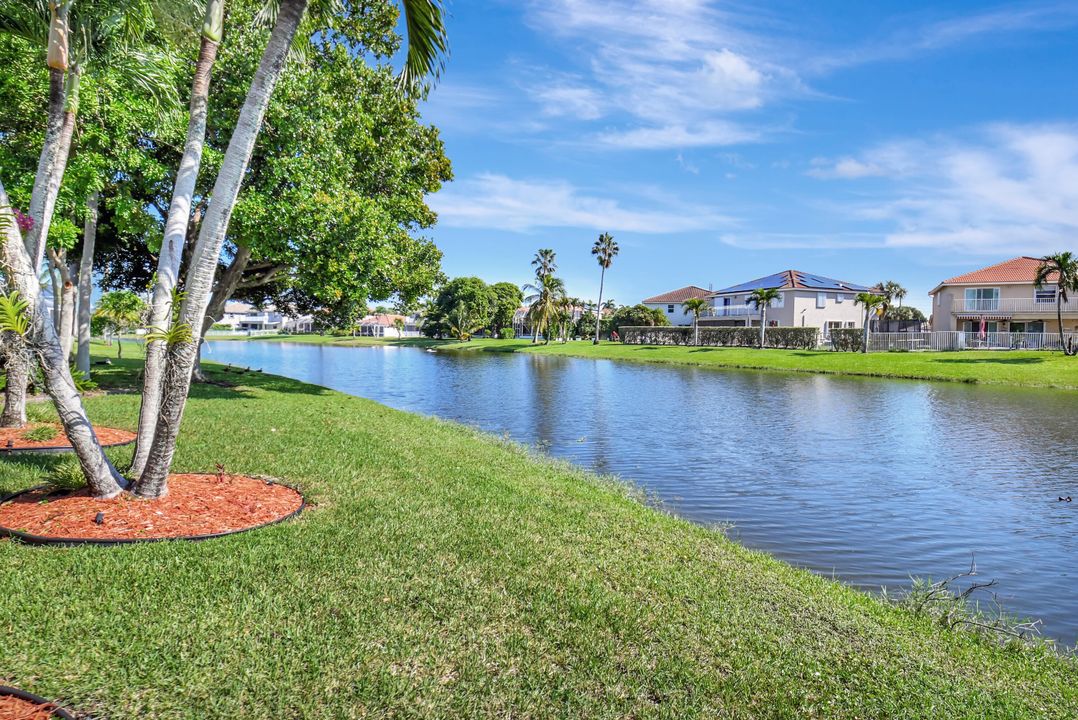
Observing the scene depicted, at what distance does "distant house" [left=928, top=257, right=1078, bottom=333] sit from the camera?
163ft

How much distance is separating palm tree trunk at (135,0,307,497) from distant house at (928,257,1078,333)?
190ft

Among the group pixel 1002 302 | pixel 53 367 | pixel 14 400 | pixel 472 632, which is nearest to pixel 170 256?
pixel 53 367

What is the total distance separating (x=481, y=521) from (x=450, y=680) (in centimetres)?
319

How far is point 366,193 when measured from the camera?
21.5m

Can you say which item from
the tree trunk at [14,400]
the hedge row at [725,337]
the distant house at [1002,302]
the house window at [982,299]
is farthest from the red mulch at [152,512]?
the house window at [982,299]

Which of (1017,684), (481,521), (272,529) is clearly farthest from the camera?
(481,521)

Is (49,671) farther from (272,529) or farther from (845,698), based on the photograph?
(845,698)

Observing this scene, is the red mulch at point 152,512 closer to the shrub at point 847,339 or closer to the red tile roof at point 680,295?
the shrub at point 847,339

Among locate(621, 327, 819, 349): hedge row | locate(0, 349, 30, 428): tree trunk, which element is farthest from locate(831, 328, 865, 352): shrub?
locate(0, 349, 30, 428): tree trunk

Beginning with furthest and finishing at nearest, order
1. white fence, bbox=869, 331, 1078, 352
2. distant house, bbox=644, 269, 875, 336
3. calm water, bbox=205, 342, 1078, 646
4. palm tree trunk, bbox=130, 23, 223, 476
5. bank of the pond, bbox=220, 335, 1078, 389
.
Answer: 1. distant house, bbox=644, 269, 875, 336
2. white fence, bbox=869, 331, 1078, 352
3. bank of the pond, bbox=220, 335, 1078, 389
4. calm water, bbox=205, 342, 1078, 646
5. palm tree trunk, bbox=130, 23, 223, 476

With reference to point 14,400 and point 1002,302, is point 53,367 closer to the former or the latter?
point 14,400

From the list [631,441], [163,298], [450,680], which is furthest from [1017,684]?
[631,441]

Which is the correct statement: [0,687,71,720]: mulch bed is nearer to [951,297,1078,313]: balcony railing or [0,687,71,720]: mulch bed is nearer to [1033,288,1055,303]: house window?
[951,297,1078,313]: balcony railing

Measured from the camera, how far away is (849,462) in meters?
14.7
